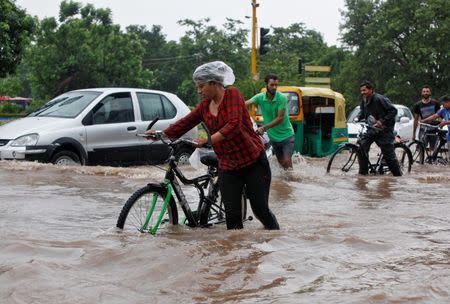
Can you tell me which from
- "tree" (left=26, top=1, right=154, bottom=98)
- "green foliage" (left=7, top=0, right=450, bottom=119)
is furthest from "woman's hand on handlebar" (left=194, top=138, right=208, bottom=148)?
"tree" (left=26, top=1, right=154, bottom=98)

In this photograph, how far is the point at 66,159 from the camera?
11367mm

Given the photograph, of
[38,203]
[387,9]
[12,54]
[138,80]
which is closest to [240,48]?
[138,80]

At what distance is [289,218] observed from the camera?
317 inches

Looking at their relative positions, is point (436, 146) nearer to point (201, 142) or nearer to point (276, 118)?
point (276, 118)

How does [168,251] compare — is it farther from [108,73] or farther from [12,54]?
[108,73]

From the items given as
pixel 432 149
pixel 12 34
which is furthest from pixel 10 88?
pixel 432 149

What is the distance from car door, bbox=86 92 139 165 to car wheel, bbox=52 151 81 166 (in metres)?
0.24

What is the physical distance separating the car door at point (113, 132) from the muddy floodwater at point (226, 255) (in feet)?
7.15

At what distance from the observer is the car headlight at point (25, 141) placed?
36.0 feet

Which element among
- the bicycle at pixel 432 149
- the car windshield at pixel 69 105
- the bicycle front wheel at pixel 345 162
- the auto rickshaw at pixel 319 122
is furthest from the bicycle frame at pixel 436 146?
the car windshield at pixel 69 105

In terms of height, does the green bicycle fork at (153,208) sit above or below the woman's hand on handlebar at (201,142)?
below

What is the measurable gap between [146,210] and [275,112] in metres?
5.09

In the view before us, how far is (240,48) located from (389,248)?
70248mm

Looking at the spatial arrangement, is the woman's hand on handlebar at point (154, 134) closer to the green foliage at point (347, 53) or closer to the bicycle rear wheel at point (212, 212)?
the bicycle rear wheel at point (212, 212)
